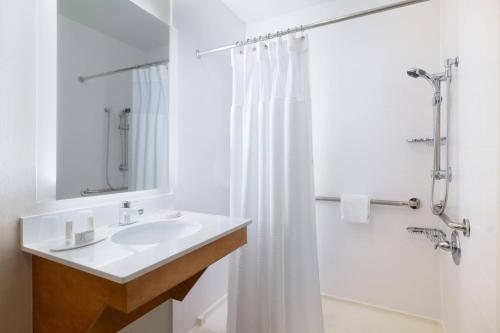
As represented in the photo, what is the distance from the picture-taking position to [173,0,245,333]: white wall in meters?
1.65

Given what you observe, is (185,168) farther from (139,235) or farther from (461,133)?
(461,133)

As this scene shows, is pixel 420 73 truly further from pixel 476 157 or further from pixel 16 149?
pixel 16 149

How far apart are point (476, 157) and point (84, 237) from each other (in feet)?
4.89

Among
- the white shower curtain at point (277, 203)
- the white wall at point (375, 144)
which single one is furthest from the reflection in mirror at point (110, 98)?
the white wall at point (375, 144)

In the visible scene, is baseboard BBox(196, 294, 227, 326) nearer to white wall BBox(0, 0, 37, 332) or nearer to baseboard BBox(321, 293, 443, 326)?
baseboard BBox(321, 293, 443, 326)

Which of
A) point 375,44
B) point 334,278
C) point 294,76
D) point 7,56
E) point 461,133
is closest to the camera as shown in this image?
point 7,56

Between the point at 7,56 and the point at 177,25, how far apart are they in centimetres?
96

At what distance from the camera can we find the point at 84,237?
95 centimetres

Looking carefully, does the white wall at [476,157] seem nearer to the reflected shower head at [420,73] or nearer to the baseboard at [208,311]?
the reflected shower head at [420,73]

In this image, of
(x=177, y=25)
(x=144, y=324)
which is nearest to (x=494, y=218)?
(x=144, y=324)

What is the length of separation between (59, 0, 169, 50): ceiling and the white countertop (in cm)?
96

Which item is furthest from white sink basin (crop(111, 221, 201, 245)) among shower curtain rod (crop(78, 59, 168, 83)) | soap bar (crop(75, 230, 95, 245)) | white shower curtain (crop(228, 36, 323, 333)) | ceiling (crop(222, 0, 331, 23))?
ceiling (crop(222, 0, 331, 23))

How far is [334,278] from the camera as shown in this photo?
2094mm

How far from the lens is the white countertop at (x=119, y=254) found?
740mm
